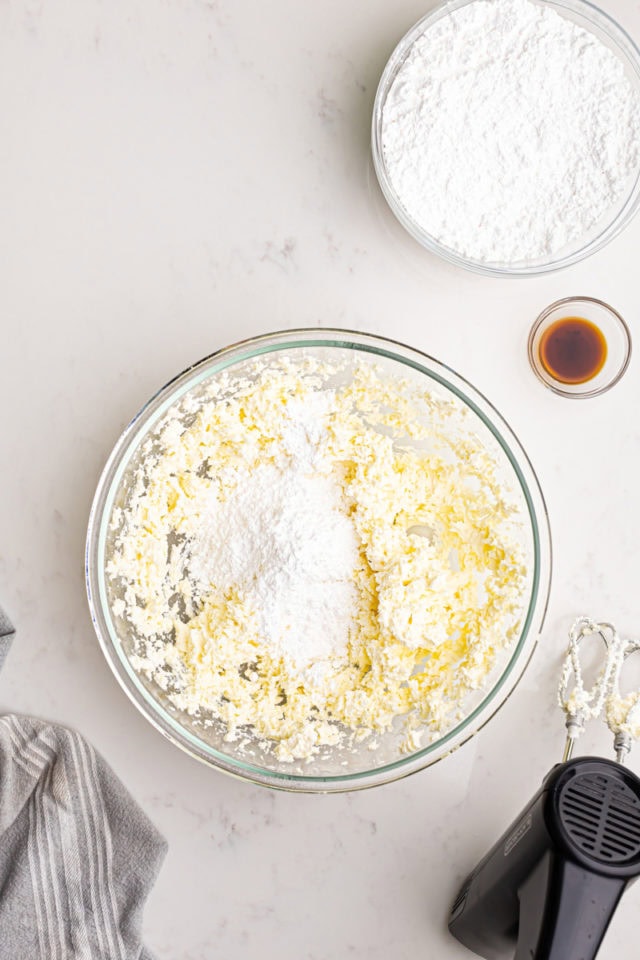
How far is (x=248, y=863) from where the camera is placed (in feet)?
4.73

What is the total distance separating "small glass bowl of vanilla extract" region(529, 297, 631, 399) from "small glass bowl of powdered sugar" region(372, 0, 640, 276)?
0.10m

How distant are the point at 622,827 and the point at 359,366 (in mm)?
772

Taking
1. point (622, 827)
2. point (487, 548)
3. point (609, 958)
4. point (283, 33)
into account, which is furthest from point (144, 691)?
point (283, 33)

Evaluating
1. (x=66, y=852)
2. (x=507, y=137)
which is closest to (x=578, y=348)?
(x=507, y=137)

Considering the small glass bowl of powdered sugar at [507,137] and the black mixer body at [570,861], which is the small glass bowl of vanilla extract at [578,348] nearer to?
the small glass bowl of powdered sugar at [507,137]

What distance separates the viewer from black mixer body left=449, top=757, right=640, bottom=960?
42.8 inches

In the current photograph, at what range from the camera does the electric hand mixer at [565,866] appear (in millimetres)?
1088

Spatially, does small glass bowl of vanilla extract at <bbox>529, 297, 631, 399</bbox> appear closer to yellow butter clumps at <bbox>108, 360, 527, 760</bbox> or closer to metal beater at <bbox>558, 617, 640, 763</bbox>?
yellow butter clumps at <bbox>108, 360, 527, 760</bbox>

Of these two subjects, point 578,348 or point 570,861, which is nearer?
point 570,861

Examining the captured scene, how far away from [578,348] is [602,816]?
734 millimetres

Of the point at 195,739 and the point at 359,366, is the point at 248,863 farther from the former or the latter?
the point at 359,366

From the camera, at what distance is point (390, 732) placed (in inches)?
54.1

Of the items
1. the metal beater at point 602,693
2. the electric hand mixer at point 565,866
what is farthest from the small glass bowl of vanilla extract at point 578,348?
the electric hand mixer at point 565,866

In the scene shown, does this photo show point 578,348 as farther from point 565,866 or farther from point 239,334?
point 565,866
